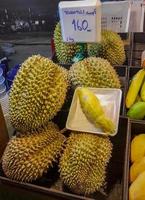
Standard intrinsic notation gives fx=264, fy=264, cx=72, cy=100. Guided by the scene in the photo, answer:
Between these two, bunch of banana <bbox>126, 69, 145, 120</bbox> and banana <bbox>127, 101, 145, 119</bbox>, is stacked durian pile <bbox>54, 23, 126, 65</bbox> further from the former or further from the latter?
banana <bbox>127, 101, 145, 119</bbox>

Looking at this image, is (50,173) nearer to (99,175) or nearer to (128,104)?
(99,175)

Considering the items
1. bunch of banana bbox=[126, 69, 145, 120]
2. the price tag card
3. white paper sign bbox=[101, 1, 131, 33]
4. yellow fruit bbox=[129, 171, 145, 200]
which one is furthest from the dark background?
yellow fruit bbox=[129, 171, 145, 200]

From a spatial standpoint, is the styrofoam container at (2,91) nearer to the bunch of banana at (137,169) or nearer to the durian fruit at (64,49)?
the durian fruit at (64,49)

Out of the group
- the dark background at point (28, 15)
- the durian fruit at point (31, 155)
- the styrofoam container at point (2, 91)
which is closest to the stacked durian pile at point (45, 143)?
the durian fruit at point (31, 155)

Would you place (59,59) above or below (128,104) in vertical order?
above

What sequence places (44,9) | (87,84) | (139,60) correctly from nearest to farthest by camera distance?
(87,84) < (139,60) < (44,9)

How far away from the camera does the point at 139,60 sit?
49.0 inches

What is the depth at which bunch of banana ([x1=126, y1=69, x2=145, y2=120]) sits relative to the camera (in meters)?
0.87

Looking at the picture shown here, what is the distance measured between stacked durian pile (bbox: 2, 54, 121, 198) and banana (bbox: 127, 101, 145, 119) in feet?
0.54

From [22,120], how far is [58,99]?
0.12 metres

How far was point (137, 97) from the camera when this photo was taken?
0.96 metres

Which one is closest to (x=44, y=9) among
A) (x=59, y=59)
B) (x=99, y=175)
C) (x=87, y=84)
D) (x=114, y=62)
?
(x=59, y=59)

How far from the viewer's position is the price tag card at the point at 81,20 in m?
0.94

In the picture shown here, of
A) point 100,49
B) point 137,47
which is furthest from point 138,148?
point 137,47
